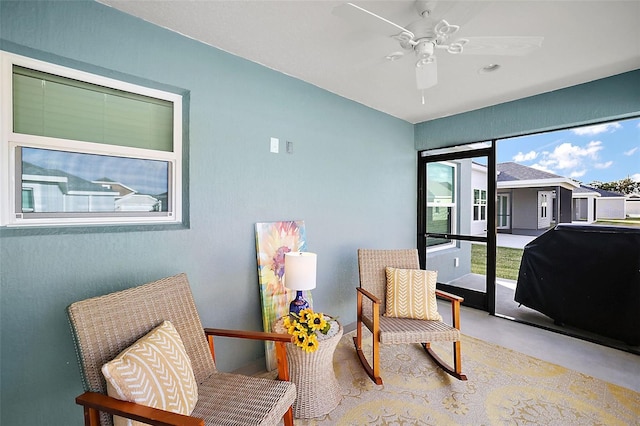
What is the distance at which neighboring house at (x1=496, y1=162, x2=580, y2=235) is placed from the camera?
3608 mm

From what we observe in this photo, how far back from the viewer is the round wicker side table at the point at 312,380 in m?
1.95

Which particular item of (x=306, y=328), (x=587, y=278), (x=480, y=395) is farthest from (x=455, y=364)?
(x=587, y=278)

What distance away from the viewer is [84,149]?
1.78 metres

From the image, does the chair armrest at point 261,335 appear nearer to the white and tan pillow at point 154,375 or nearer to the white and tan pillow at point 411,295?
the white and tan pillow at point 154,375

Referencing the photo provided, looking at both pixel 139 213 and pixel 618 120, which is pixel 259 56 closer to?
pixel 139 213

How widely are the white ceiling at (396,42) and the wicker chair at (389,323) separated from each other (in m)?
1.79

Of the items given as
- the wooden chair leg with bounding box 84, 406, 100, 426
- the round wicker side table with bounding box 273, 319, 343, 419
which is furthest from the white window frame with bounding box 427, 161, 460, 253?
the wooden chair leg with bounding box 84, 406, 100, 426

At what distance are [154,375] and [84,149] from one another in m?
1.42

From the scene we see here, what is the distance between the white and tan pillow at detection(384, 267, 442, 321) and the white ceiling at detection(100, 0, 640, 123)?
6.28ft

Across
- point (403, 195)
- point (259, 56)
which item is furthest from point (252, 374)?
point (403, 195)

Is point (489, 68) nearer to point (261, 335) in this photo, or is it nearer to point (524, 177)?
point (524, 177)

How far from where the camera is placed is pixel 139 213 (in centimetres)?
202

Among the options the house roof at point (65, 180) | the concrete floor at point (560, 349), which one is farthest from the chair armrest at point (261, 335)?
the concrete floor at point (560, 349)

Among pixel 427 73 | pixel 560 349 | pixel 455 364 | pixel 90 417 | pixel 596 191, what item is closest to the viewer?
pixel 90 417
